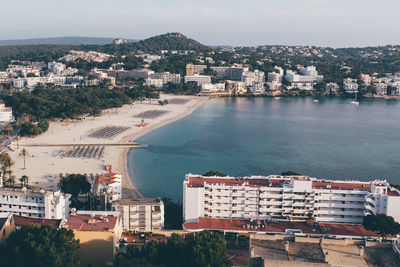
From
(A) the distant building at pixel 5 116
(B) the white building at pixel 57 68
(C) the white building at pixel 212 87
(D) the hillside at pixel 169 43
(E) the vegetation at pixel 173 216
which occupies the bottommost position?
(E) the vegetation at pixel 173 216

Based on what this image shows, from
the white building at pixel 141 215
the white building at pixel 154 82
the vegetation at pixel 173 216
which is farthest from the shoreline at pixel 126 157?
the white building at pixel 154 82

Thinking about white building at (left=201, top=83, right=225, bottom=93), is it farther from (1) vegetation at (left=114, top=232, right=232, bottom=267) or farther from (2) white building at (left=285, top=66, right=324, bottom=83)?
(1) vegetation at (left=114, top=232, right=232, bottom=267)

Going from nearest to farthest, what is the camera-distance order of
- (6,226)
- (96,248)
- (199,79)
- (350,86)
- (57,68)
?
(96,248)
(6,226)
(350,86)
(199,79)
(57,68)

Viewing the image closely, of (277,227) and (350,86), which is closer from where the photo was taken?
(277,227)

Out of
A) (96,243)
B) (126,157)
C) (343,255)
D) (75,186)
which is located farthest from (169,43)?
(343,255)

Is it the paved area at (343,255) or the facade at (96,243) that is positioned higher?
the paved area at (343,255)

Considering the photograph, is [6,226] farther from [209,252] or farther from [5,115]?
[5,115]

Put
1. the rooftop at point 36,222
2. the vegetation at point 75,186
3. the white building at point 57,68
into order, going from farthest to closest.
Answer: the white building at point 57,68 < the vegetation at point 75,186 < the rooftop at point 36,222

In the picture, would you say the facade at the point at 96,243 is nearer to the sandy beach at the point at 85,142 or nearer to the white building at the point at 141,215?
the white building at the point at 141,215

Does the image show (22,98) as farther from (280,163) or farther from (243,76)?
(243,76)
